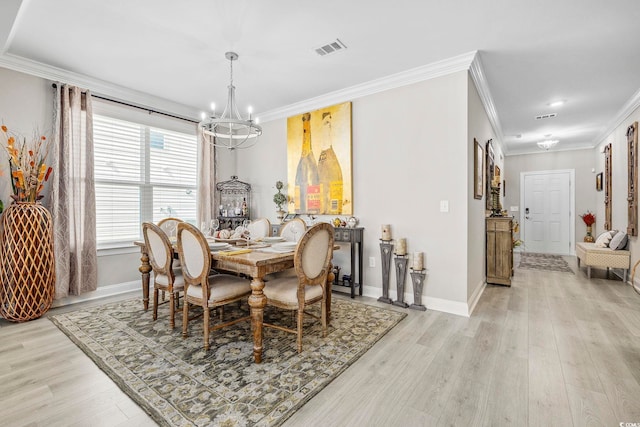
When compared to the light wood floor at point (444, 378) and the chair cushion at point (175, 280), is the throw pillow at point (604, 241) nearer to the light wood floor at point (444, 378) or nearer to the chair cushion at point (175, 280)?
the light wood floor at point (444, 378)

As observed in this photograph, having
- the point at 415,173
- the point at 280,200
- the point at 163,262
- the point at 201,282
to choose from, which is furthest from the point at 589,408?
the point at 280,200

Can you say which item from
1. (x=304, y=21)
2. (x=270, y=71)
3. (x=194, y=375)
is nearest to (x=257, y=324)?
(x=194, y=375)

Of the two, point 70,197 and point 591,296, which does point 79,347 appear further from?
point 591,296

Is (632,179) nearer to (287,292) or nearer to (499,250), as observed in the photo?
(499,250)

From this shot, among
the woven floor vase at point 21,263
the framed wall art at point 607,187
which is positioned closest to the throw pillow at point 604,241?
the framed wall art at point 607,187

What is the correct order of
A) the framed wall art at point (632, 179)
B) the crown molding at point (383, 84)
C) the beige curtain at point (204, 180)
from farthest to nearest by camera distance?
the beige curtain at point (204, 180) < the framed wall art at point (632, 179) < the crown molding at point (383, 84)

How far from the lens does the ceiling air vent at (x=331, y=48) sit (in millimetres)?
2820

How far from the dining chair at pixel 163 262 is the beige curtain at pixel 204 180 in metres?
1.94

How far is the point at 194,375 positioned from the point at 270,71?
3037mm

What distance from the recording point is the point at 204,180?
473 centimetres

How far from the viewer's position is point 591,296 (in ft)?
12.3

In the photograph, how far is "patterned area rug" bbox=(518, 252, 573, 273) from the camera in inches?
219

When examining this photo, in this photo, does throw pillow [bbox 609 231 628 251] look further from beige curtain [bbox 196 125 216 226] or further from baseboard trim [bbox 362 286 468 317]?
beige curtain [bbox 196 125 216 226]

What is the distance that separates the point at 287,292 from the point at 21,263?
8.75ft
